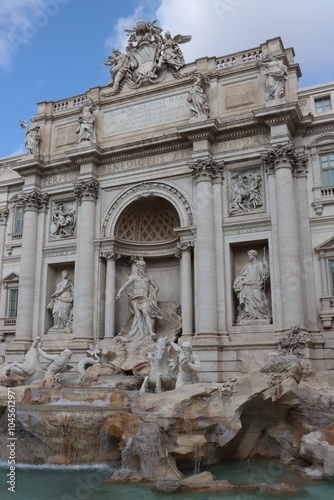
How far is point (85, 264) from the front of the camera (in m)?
21.2

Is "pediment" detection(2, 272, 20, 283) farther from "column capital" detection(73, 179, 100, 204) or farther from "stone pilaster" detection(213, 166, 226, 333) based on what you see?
"stone pilaster" detection(213, 166, 226, 333)

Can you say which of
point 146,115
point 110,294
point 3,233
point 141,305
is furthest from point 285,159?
point 3,233

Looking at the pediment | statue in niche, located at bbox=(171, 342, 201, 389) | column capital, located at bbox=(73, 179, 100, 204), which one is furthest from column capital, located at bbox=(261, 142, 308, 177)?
the pediment

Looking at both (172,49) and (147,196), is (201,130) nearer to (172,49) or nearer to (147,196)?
(147,196)

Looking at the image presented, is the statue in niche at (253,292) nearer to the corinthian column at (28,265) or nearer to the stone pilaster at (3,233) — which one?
the corinthian column at (28,265)

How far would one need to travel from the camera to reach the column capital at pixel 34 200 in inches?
920

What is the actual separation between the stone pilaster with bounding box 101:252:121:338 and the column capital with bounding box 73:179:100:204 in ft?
8.96

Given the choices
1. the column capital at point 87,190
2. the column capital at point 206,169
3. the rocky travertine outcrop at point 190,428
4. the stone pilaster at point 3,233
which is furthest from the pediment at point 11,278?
the rocky travertine outcrop at point 190,428

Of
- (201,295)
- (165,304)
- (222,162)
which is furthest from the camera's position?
(165,304)

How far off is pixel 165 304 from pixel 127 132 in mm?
8109

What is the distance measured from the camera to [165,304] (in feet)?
70.8

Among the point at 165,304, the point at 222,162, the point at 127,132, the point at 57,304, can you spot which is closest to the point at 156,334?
the point at 165,304

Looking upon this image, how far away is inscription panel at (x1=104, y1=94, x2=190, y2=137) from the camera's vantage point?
2175cm

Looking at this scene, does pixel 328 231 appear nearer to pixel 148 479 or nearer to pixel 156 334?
pixel 156 334
